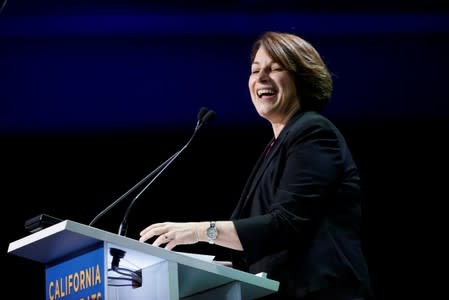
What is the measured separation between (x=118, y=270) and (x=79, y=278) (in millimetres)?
105

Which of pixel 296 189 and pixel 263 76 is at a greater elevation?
pixel 263 76

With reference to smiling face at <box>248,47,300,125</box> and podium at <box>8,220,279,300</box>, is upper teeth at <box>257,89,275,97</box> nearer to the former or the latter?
smiling face at <box>248,47,300,125</box>

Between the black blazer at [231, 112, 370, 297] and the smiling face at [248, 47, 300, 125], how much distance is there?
0.58ft

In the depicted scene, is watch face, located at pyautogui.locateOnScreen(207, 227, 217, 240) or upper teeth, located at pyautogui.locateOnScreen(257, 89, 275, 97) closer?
watch face, located at pyautogui.locateOnScreen(207, 227, 217, 240)

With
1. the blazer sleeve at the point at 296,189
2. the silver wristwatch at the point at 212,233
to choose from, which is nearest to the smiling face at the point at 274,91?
the blazer sleeve at the point at 296,189

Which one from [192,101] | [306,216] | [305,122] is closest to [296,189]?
[306,216]

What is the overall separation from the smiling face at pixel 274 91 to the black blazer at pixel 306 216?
178mm

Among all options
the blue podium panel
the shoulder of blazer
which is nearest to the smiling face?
the shoulder of blazer

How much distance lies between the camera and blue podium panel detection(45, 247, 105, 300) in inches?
70.4

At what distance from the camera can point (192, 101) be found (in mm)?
3973

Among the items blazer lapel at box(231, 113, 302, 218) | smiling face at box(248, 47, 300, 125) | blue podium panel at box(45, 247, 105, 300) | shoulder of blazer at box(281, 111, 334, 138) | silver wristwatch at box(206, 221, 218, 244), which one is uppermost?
smiling face at box(248, 47, 300, 125)

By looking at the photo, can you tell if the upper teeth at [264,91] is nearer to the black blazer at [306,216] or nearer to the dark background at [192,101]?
the black blazer at [306,216]

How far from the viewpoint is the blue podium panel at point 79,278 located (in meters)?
1.79

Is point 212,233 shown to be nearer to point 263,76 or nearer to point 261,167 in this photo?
point 261,167
